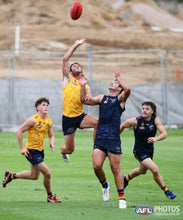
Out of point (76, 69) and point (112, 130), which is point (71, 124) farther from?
point (112, 130)

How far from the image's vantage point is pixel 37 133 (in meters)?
13.7

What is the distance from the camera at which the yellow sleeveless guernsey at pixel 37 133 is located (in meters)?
13.7

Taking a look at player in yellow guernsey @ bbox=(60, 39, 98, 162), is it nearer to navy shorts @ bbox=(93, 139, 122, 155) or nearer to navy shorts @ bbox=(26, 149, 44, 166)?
navy shorts @ bbox=(26, 149, 44, 166)

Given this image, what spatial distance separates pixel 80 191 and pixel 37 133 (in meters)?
2.06

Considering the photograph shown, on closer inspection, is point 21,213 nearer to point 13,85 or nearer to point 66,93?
point 66,93

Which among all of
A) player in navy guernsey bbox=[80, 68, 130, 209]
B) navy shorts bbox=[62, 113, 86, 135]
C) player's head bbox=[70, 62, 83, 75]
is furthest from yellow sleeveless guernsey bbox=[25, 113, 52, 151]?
navy shorts bbox=[62, 113, 86, 135]

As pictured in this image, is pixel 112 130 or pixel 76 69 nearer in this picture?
pixel 112 130

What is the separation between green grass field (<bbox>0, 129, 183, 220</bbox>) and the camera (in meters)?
12.1

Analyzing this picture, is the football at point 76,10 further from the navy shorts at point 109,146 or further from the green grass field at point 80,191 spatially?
the navy shorts at point 109,146

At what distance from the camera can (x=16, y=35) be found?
56.2 m

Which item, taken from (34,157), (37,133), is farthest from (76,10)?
(34,157)

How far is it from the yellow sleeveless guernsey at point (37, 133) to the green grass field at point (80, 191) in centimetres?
98

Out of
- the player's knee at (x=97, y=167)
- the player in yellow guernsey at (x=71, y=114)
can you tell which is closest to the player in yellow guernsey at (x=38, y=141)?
the player's knee at (x=97, y=167)

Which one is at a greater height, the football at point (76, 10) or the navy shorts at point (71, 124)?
the football at point (76, 10)
